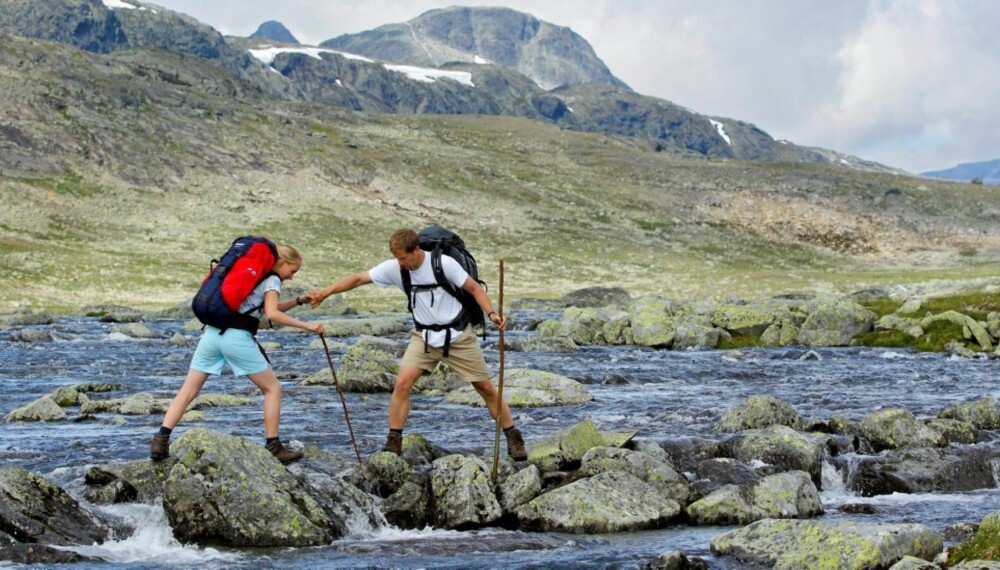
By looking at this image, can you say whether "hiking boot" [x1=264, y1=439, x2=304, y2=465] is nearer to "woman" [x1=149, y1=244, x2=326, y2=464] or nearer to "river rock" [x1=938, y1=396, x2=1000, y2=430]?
"woman" [x1=149, y1=244, x2=326, y2=464]

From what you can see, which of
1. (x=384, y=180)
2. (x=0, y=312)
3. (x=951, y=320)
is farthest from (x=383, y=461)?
(x=384, y=180)

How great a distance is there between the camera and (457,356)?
49.6ft

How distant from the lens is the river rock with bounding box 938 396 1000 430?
2098cm

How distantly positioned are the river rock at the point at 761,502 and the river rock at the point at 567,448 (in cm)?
232

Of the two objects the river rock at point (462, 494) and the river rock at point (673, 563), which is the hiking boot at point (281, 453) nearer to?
the river rock at point (462, 494)

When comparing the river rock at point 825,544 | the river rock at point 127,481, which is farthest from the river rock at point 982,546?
the river rock at point 127,481

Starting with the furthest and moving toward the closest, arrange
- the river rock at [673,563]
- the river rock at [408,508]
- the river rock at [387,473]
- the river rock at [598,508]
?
the river rock at [387,473] < the river rock at [408,508] < the river rock at [598,508] < the river rock at [673,563]

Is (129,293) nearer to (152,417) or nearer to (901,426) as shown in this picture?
(152,417)

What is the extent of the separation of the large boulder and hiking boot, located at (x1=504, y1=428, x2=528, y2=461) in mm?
30093

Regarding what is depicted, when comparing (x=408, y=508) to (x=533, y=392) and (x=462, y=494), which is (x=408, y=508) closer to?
(x=462, y=494)

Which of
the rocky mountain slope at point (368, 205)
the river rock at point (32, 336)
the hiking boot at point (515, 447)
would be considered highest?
the rocky mountain slope at point (368, 205)

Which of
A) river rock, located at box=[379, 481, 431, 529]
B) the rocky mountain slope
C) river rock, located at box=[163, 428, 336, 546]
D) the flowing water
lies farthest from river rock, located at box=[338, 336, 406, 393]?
the rocky mountain slope

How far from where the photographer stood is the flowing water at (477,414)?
42.5ft

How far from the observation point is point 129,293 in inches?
3332
